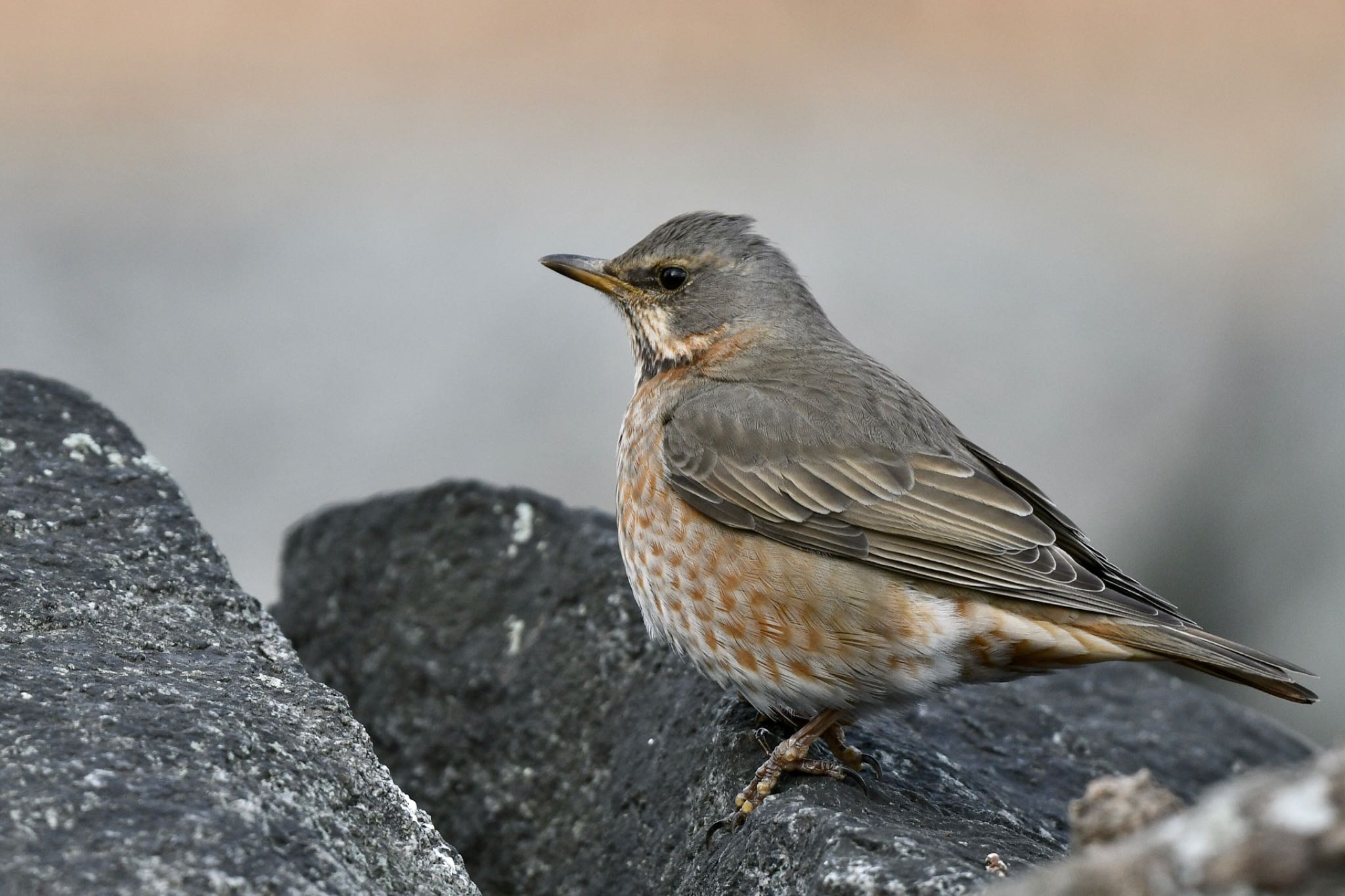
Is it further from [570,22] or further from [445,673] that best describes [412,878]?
[570,22]

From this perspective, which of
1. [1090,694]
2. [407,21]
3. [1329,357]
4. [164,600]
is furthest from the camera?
[407,21]

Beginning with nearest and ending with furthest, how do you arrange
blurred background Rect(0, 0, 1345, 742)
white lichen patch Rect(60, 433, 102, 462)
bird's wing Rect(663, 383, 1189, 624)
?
1. bird's wing Rect(663, 383, 1189, 624)
2. white lichen patch Rect(60, 433, 102, 462)
3. blurred background Rect(0, 0, 1345, 742)

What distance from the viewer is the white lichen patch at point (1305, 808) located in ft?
7.43

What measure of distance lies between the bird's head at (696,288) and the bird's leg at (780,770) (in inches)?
76.3

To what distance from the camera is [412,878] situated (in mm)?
3633

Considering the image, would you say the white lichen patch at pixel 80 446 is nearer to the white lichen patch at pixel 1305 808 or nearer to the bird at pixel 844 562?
the bird at pixel 844 562

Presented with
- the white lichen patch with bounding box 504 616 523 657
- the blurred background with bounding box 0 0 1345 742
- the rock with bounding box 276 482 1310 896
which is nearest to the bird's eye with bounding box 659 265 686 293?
the rock with bounding box 276 482 1310 896

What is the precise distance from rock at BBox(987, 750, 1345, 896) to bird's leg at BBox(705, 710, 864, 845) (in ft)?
6.57

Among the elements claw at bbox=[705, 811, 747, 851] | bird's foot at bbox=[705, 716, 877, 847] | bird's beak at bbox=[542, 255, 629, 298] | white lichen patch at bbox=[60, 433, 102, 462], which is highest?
bird's beak at bbox=[542, 255, 629, 298]

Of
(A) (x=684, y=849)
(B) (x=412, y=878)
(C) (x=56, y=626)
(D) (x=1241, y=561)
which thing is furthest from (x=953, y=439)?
(D) (x=1241, y=561)

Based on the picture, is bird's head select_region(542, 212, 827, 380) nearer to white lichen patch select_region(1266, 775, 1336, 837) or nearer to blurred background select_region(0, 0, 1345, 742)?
blurred background select_region(0, 0, 1345, 742)

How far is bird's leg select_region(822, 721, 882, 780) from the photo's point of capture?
15.8 ft

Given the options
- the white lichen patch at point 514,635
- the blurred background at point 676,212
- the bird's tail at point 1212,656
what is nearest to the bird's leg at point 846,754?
the bird's tail at point 1212,656

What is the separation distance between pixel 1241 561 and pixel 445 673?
530cm
